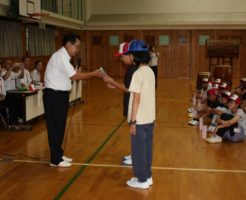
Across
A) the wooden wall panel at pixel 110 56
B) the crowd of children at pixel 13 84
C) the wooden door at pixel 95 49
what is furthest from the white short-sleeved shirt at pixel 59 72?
the wooden door at pixel 95 49

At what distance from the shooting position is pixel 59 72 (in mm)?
4281

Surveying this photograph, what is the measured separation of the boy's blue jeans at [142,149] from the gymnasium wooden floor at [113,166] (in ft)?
0.65

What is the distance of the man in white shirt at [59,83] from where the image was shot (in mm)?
4250

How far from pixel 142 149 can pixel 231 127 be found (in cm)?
260

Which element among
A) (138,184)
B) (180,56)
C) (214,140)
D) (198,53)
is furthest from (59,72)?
(198,53)

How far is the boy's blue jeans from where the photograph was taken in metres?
3.65

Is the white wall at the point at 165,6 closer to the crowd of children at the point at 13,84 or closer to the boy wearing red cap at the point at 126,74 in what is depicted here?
the crowd of children at the point at 13,84

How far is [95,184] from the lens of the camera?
3.96m

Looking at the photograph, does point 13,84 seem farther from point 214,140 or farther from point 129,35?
point 129,35

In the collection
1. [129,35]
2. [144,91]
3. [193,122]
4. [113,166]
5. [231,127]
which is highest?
[129,35]

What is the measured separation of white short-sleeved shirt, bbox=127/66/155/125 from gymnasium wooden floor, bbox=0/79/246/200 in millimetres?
771

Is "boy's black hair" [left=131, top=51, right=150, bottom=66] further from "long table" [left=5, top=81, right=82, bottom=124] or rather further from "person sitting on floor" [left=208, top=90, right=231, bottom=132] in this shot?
"long table" [left=5, top=81, right=82, bottom=124]

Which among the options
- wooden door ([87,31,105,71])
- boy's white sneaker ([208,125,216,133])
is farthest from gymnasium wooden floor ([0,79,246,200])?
wooden door ([87,31,105,71])

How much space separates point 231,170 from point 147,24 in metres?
14.1
